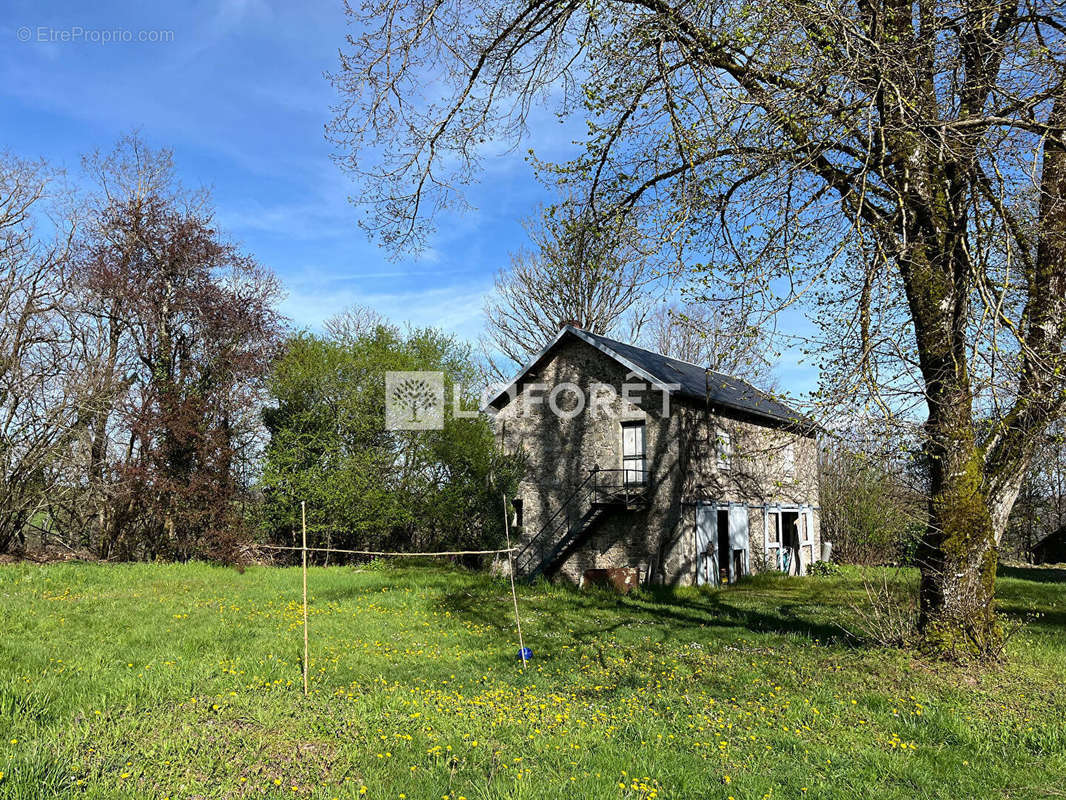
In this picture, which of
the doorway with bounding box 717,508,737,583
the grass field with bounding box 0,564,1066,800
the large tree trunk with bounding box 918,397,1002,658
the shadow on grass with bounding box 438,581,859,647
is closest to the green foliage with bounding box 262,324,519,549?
the shadow on grass with bounding box 438,581,859,647

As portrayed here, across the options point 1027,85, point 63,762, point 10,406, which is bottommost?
point 63,762

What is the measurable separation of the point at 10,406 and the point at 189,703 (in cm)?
1584

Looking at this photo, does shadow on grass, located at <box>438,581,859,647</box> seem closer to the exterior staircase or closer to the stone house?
the stone house

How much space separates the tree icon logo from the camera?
958 inches

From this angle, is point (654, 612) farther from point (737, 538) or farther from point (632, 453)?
point (737, 538)

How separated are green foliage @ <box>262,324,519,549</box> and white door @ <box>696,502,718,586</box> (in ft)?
20.2

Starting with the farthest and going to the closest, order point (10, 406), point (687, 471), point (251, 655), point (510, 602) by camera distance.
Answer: point (687, 471), point (10, 406), point (510, 602), point (251, 655)

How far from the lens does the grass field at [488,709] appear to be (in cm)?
489

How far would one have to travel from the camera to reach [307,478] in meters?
22.7

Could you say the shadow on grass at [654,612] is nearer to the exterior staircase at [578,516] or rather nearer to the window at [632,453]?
the exterior staircase at [578,516]

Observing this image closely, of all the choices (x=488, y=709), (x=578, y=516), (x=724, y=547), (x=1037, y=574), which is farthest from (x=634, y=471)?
(x=1037, y=574)

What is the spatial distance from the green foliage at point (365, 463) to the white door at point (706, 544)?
20.2 ft

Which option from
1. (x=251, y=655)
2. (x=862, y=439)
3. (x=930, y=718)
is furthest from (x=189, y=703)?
(x=862, y=439)

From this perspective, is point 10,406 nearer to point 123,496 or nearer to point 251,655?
point 123,496
